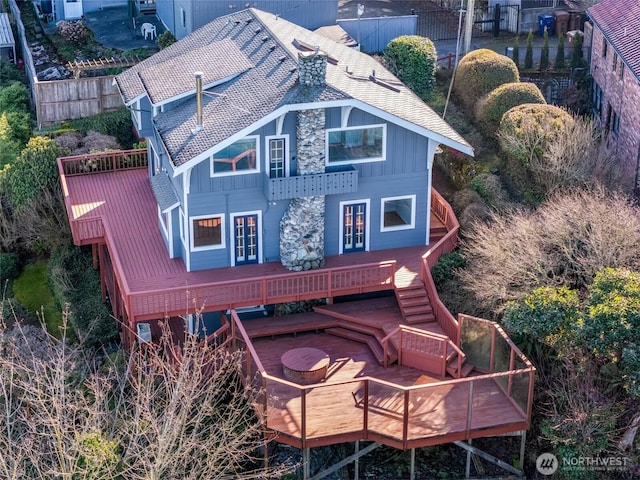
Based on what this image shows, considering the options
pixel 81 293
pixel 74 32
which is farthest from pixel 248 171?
pixel 74 32

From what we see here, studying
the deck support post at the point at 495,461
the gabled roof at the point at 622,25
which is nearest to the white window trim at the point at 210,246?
the deck support post at the point at 495,461

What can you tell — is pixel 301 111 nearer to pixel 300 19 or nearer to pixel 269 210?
pixel 269 210

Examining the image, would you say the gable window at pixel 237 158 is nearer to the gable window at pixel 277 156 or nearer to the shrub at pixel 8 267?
the gable window at pixel 277 156

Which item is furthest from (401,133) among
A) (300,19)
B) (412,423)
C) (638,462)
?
(300,19)

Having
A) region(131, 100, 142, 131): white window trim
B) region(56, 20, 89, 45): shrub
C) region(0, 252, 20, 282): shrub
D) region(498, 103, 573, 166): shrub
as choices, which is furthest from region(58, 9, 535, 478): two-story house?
region(56, 20, 89, 45): shrub

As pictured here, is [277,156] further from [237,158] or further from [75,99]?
[75,99]

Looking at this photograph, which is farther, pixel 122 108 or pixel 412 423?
pixel 122 108
